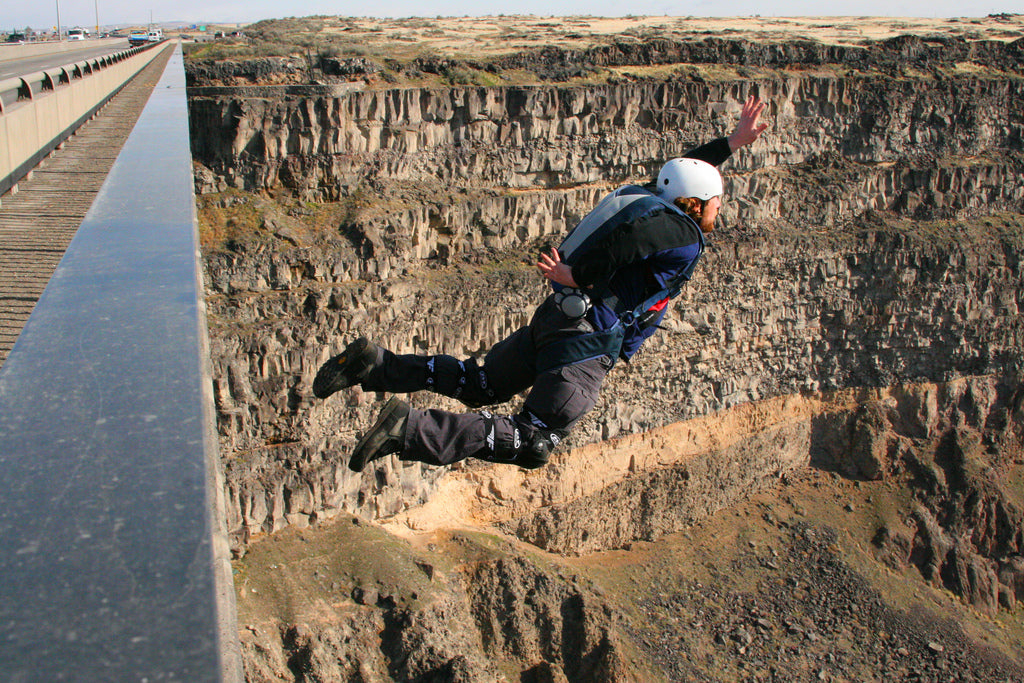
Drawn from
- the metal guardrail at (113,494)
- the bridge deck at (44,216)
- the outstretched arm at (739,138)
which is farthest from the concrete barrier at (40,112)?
the outstretched arm at (739,138)

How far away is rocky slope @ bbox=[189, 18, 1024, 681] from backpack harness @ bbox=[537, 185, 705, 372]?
42.2ft

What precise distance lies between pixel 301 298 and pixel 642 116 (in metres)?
13.2

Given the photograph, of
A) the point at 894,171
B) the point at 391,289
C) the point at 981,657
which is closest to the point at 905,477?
the point at 981,657

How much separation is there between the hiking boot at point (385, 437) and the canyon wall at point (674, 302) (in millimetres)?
14174

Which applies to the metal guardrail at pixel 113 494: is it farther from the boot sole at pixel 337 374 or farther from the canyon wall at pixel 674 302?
the canyon wall at pixel 674 302

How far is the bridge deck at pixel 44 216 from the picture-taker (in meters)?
4.99

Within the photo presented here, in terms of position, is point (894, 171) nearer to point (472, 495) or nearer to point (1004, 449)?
point (1004, 449)

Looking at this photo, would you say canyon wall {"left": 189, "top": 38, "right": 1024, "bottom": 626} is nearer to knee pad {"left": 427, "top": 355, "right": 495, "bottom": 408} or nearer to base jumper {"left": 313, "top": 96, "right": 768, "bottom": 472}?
knee pad {"left": 427, "top": 355, "right": 495, "bottom": 408}

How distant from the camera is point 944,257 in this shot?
2981cm

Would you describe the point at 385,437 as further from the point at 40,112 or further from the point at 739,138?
the point at 40,112

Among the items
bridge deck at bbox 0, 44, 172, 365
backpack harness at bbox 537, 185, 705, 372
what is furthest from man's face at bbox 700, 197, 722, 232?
bridge deck at bbox 0, 44, 172, 365

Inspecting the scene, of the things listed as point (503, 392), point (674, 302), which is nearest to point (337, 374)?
point (503, 392)

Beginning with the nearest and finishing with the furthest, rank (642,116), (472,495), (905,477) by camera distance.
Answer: (472,495) < (642,116) < (905,477)

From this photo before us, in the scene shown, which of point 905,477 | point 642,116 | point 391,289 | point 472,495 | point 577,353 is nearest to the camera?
point 577,353
